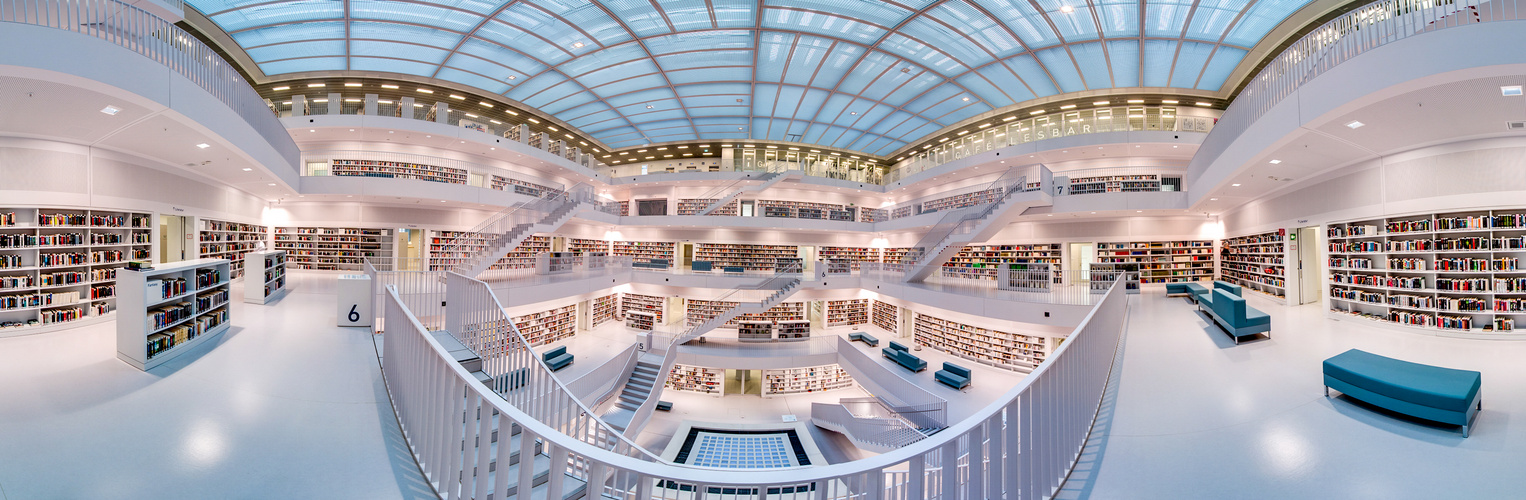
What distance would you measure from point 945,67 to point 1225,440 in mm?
13809

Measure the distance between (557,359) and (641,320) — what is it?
5362 millimetres

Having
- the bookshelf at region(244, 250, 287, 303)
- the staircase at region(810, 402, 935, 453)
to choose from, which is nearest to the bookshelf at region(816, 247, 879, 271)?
the staircase at region(810, 402, 935, 453)

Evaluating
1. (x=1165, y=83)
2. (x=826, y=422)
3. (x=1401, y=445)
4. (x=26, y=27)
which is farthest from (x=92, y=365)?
(x=1165, y=83)

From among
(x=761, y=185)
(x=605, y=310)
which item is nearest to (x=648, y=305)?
(x=605, y=310)

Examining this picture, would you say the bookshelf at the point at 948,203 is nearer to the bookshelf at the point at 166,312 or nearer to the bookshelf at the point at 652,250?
the bookshelf at the point at 652,250

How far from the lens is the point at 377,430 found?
10.1 ft

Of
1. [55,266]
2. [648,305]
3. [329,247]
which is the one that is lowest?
[648,305]

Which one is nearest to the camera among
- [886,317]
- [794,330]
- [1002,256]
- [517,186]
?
[794,330]

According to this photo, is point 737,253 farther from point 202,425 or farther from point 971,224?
point 202,425

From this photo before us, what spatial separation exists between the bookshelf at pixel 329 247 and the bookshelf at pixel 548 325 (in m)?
4.82

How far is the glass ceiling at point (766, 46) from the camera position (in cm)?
1122

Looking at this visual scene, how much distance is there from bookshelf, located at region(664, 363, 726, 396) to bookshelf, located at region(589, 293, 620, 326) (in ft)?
14.4

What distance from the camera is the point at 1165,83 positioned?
14.1 m

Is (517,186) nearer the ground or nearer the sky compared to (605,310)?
nearer the sky
